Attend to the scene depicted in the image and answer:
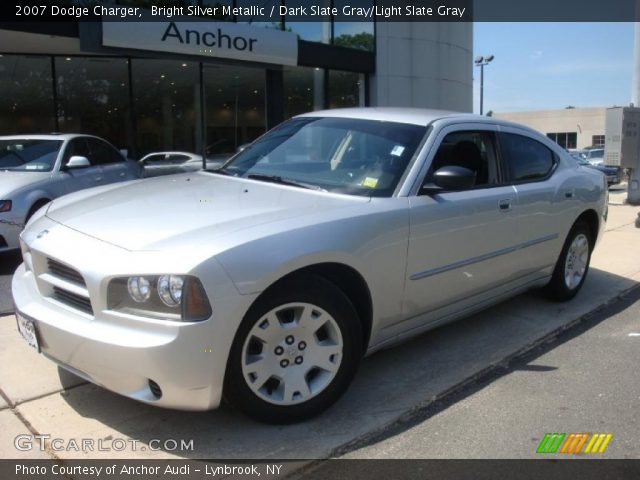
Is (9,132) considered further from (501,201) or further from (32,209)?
(501,201)

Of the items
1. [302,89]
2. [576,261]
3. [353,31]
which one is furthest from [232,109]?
[576,261]

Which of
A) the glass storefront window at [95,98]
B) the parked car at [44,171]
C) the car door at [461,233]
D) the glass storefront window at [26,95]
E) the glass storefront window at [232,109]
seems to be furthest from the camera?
the glass storefront window at [232,109]

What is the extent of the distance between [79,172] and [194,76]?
24.2 ft

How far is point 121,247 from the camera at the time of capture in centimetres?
276

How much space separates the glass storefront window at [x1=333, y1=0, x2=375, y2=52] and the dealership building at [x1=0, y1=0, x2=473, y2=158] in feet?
0.09

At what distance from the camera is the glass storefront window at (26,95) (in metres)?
13.8

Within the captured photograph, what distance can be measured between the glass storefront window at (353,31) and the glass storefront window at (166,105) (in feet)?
13.1

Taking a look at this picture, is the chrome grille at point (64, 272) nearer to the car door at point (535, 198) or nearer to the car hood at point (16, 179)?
the car door at point (535, 198)

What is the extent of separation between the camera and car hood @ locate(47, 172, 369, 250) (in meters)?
2.83

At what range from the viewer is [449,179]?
366 cm

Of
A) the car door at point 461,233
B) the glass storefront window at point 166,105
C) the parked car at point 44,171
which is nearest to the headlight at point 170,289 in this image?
A: the car door at point 461,233

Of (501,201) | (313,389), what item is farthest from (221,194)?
(501,201)

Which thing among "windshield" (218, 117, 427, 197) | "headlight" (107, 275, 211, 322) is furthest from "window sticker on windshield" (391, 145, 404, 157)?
"headlight" (107, 275, 211, 322)

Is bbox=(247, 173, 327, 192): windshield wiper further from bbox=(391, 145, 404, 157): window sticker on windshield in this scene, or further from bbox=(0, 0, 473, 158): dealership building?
bbox=(0, 0, 473, 158): dealership building
